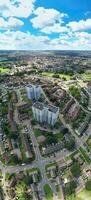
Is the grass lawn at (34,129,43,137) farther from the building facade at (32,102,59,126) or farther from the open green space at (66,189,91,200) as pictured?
the open green space at (66,189,91,200)

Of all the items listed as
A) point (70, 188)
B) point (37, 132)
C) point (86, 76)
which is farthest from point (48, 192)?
point (86, 76)

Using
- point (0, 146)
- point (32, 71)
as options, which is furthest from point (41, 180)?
point (32, 71)

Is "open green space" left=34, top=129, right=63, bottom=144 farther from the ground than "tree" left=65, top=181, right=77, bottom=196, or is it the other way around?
"open green space" left=34, top=129, right=63, bottom=144

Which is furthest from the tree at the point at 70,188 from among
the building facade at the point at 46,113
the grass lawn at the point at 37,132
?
the building facade at the point at 46,113

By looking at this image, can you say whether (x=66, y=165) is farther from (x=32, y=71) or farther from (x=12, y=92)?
(x=32, y=71)

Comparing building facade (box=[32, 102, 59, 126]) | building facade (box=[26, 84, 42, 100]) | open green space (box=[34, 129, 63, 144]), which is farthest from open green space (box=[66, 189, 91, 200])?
building facade (box=[26, 84, 42, 100])

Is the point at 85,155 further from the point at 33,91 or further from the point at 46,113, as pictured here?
the point at 33,91

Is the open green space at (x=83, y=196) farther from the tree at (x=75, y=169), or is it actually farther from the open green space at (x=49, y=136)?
the open green space at (x=49, y=136)
